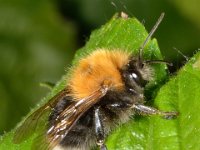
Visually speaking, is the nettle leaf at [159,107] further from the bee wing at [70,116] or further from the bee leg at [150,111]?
the bee wing at [70,116]

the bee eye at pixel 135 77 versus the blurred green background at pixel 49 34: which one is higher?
the bee eye at pixel 135 77

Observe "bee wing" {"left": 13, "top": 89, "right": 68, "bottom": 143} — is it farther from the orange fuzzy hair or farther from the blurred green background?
the blurred green background

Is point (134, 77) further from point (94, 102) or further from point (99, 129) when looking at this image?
point (99, 129)

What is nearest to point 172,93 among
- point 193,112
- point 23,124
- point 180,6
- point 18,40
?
point 193,112

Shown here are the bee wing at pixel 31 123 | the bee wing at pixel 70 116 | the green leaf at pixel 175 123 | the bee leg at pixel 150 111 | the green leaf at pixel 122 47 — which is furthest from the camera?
the bee wing at pixel 31 123

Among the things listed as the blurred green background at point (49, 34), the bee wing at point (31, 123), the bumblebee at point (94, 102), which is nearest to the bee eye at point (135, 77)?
the bumblebee at point (94, 102)

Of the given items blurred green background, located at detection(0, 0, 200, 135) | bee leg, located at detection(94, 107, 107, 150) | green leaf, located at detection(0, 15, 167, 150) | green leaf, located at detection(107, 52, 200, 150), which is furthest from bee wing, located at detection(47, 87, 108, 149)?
blurred green background, located at detection(0, 0, 200, 135)

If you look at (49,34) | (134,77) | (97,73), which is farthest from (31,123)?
(49,34)
